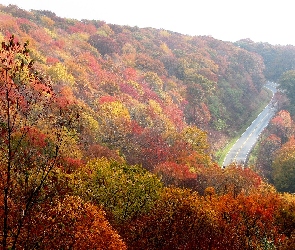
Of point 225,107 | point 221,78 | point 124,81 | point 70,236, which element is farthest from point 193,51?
point 70,236

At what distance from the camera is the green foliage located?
1496 inches

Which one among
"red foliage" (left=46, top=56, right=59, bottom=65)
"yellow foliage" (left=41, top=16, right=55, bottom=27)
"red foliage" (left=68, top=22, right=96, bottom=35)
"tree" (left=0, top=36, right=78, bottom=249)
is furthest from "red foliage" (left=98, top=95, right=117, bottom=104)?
"yellow foliage" (left=41, top=16, right=55, bottom=27)

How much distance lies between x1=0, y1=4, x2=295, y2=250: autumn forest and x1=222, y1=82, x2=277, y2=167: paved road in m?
3.16

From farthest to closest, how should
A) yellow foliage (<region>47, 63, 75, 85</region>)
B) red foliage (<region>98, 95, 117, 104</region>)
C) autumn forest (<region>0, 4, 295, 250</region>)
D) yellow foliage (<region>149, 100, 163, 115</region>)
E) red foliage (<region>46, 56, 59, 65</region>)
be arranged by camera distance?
yellow foliage (<region>149, 100, 163, 115</region>), red foliage (<region>46, 56, 59, 65</region>), red foliage (<region>98, 95, 117, 104</region>), yellow foliage (<region>47, 63, 75, 85</region>), autumn forest (<region>0, 4, 295, 250</region>)

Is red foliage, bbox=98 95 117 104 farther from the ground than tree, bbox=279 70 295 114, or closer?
closer

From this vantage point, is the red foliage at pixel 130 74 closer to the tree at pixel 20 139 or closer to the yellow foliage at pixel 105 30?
the yellow foliage at pixel 105 30

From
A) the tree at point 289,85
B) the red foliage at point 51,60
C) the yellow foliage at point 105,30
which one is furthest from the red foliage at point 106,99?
the tree at point 289,85

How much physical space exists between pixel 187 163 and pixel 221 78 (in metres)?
88.8

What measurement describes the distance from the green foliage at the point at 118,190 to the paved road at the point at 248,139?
186 ft

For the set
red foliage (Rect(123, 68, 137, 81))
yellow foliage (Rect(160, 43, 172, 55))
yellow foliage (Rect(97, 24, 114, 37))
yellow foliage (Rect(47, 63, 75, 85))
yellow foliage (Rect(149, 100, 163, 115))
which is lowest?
yellow foliage (Rect(149, 100, 163, 115))

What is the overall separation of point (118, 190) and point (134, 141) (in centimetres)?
3230

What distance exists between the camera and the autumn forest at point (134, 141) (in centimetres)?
2592

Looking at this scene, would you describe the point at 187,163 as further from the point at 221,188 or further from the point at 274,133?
the point at 274,133

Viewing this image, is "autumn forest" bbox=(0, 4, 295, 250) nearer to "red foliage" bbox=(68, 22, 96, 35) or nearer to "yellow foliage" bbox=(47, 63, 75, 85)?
"yellow foliage" bbox=(47, 63, 75, 85)
